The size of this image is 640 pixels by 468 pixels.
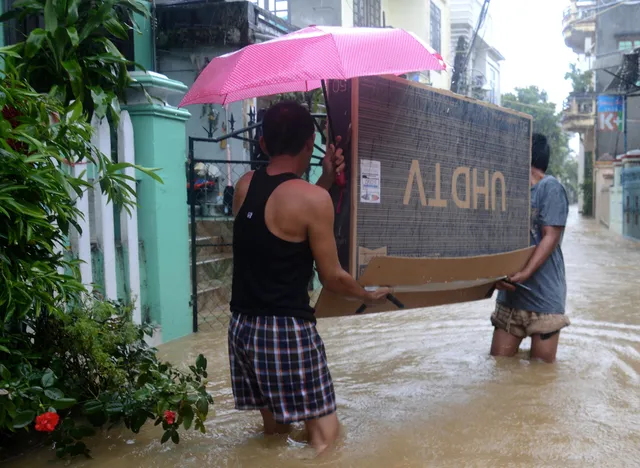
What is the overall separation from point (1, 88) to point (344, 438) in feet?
7.13

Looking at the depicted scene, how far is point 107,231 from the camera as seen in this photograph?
4.68 meters

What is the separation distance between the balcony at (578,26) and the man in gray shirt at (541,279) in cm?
2747

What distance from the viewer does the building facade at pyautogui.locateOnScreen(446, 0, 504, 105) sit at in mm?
28422

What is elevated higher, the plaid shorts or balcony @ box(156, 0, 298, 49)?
balcony @ box(156, 0, 298, 49)

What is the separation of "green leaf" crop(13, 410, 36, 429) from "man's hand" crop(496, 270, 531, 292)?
282 centimetres

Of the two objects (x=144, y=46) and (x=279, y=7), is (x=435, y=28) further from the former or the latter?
(x=144, y=46)

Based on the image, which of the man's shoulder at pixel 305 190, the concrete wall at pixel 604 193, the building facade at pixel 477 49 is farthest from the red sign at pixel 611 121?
the man's shoulder at pixel 305 190

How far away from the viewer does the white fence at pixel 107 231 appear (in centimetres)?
443

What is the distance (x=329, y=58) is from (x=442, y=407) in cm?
209

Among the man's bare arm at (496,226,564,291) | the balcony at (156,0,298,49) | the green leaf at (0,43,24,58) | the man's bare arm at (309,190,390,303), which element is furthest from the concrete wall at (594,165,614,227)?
the green leaf at (0,43,24,58)

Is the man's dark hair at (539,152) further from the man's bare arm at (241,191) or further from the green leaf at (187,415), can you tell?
the green leaf at (187,415)

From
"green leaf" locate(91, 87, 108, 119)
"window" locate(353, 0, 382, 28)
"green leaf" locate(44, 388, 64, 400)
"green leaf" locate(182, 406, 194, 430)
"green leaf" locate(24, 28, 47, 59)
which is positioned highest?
"window" locate(353, 0, 382, 28)

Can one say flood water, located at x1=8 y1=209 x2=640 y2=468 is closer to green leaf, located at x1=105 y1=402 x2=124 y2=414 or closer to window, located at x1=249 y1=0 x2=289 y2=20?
green leaf, located at x1=105 y1=402 x2=124 y2=414

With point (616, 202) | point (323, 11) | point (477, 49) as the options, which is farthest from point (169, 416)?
point (477, 49)
